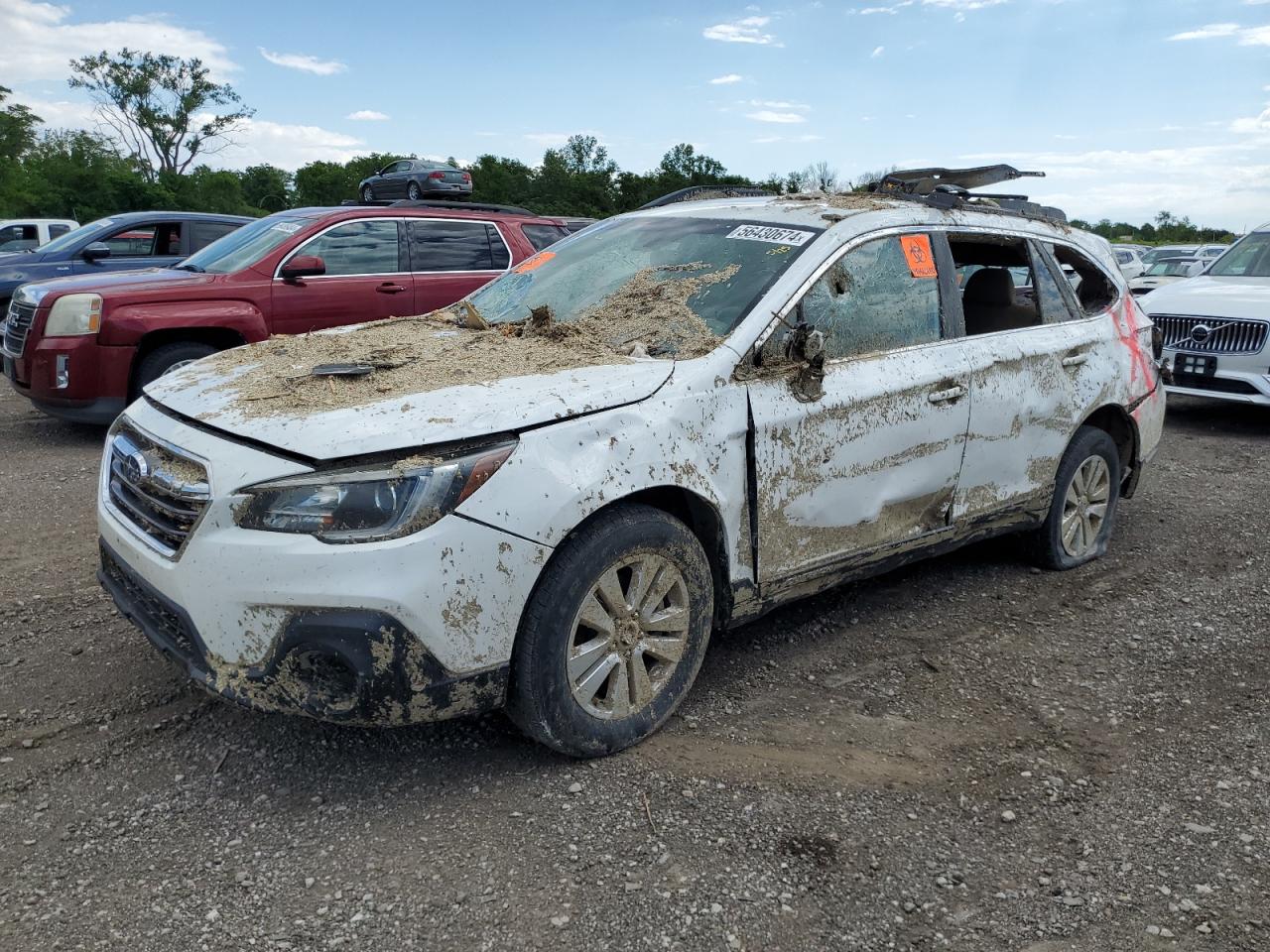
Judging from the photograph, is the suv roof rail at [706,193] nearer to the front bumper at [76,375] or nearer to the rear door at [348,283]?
the rear door at [348,283]

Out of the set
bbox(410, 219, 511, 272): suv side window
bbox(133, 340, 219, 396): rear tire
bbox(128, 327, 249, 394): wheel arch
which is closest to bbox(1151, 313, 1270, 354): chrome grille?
bbox(410, 219, 511, 272): suv side window

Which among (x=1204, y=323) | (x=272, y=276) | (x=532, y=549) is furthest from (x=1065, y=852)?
(x=1204, y=323)

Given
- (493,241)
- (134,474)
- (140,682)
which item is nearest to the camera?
(134,474)

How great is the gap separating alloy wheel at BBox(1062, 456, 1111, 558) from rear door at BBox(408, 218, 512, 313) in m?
5.21

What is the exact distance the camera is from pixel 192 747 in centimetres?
323

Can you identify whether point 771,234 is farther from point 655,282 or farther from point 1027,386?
point 1027,386

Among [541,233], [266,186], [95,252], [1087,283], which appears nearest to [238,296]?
[541,233]

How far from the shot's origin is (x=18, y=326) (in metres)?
7.62

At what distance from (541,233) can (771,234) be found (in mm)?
5810

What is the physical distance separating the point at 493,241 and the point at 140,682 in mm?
6060

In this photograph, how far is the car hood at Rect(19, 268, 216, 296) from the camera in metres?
7.38

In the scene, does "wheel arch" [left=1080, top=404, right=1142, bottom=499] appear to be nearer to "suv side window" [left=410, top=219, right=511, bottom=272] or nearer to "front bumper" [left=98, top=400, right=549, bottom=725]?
"front bumper" [left=98, top=400, right=549, bottom=725]

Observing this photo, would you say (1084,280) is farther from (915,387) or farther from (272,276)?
(272,276)

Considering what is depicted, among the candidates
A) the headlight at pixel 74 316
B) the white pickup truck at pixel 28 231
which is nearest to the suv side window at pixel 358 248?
the headlight at pixel 74 316
